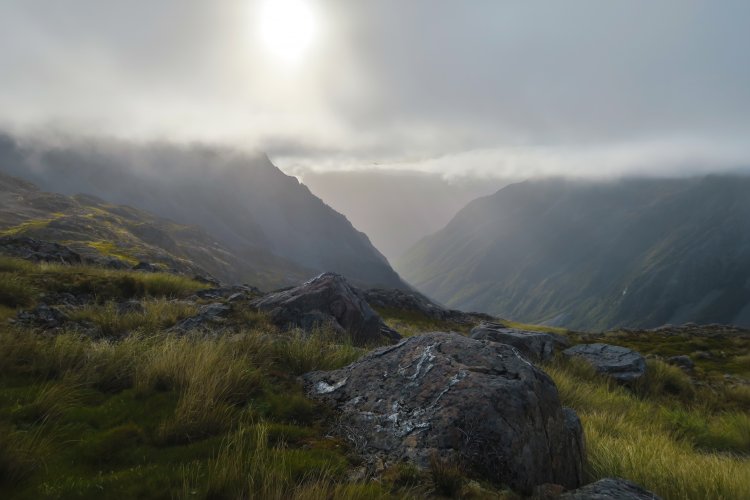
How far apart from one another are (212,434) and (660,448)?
25.2 ft

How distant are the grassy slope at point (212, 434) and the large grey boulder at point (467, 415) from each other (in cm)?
44

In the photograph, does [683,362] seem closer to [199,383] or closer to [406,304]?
[406,304]

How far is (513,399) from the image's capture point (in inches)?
237

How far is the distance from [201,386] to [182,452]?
4.43 feet

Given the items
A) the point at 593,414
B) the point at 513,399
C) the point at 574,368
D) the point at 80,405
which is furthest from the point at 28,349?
the point at 574,368

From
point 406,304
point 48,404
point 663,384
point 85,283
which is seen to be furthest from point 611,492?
point 406,304

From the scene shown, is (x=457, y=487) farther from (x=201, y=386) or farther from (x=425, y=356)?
(x=201, y=386)

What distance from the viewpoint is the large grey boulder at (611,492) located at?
477cm

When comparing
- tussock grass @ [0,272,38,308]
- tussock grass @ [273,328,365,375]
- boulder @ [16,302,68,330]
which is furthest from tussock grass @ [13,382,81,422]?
tussock grass @ [0,272,38,308]

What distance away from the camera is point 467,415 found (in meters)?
5.79

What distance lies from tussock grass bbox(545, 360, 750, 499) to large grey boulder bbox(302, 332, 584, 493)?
888 millimetres

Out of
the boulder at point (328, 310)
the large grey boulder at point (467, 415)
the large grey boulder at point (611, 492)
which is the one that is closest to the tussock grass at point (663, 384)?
the boulder at point (328, 310)

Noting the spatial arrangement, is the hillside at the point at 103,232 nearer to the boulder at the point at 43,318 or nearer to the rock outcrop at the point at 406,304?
the rock outcrop at the point at 406,304

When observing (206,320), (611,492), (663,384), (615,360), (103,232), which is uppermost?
(611,492)
